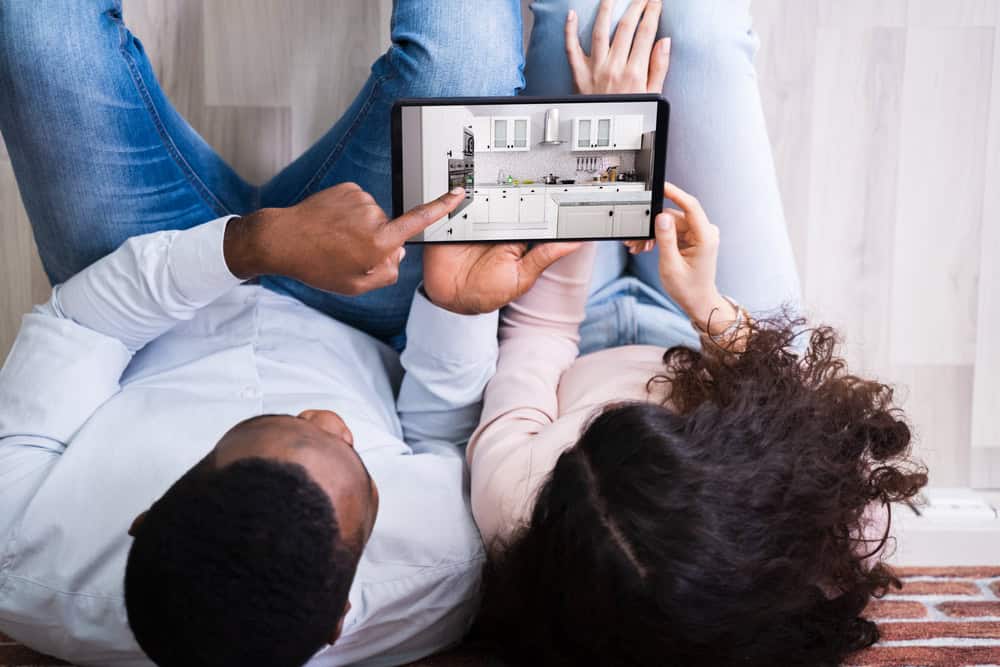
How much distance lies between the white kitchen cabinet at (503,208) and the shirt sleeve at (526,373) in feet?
0.44

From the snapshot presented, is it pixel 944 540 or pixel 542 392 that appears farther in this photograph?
pixel 944 540

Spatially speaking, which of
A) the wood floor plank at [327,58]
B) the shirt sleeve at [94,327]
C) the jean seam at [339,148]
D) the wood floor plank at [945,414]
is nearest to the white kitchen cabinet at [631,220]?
the jean seam at [339,148]

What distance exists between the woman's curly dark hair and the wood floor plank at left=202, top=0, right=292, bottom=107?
75cm

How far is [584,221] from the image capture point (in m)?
0.86

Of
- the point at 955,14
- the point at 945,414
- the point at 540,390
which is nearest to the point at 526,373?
the point at 540,390

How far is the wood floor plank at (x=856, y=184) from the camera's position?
120 centimetres

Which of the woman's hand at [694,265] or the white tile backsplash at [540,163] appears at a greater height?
the white tile backsplash at [540,163]

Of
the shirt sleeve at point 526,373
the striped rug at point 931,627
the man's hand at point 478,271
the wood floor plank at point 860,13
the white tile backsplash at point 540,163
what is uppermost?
the wood floor plank at point 860,13

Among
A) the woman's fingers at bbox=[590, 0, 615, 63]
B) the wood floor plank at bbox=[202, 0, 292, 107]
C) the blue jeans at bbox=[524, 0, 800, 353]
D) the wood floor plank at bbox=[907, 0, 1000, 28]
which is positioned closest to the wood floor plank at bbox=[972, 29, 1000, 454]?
the wood floor plank at bbox=[907, 0, 1000, 28]

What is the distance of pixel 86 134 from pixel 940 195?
1149mm

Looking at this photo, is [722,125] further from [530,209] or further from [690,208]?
[530,209]

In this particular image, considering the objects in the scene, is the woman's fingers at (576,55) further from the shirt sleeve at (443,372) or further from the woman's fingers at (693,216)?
the shirt sleeve at (443,372)

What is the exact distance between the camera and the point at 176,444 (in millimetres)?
759

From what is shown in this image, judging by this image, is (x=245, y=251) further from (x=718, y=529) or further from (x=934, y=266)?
(x=934, y=266)
